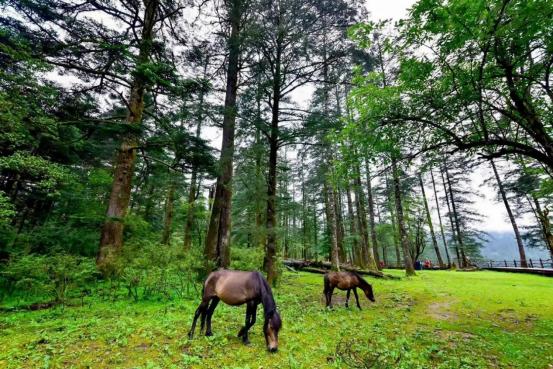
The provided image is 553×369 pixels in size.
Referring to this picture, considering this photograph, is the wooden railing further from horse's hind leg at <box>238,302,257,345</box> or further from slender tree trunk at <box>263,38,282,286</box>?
horse's hind leg at <box>238,302,257,345</box>

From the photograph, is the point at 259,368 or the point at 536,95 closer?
the point at 259,368

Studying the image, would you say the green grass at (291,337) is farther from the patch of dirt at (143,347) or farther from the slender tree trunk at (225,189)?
the slender tree trunk at (225,189)

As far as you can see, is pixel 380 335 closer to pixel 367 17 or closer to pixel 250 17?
pixel 367 17

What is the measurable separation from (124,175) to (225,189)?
A: 3.57 metres

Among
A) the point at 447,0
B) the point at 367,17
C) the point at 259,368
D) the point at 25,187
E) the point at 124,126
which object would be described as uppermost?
the point at 367,17

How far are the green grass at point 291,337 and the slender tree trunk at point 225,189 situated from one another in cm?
230

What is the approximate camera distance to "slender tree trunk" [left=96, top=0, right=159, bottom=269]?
24.3 ft

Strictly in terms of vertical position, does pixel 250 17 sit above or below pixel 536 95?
above

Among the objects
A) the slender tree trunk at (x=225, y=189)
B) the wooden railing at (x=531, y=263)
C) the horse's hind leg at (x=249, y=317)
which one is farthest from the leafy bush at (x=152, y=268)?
the wooden railing at (x=531, y=263)

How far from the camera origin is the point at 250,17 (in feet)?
32.3

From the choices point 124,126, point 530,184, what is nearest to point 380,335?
point 124,126

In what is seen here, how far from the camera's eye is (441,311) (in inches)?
250

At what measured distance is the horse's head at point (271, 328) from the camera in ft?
12.1

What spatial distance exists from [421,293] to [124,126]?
11632 millimetres
